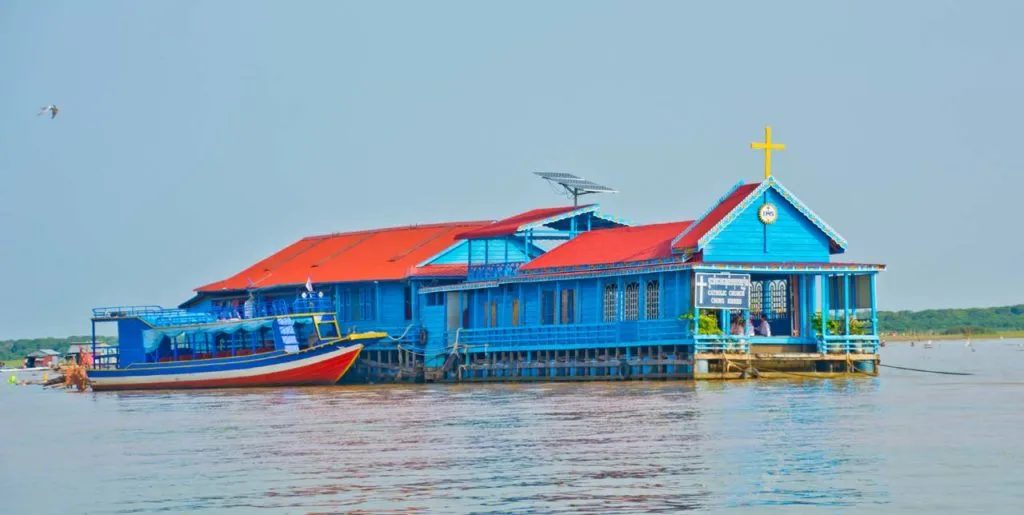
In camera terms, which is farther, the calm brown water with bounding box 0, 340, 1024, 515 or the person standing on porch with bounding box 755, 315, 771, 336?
the person standing on porch with bounding box 755, 315, 771, 336

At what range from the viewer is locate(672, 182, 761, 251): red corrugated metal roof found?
5059 centimetres

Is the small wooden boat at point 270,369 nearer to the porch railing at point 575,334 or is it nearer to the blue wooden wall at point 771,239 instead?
the porch railing at point 575,334

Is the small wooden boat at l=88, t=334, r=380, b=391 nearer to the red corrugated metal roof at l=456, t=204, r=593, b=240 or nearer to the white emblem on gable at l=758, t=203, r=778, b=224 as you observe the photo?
the red corrugated metal roof at l=456, t=204, r=593, b=240

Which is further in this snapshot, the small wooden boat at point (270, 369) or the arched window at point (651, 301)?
the small wooden boat at point (270, 369)

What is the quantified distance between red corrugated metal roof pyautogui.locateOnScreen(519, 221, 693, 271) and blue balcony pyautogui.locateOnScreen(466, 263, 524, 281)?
6.40 ft

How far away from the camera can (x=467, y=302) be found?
61938 mm

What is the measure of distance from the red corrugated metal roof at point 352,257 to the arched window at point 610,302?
11.6 m

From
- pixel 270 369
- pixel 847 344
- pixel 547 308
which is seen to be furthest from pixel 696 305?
pixel 270 369

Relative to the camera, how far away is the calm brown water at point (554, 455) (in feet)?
69.2

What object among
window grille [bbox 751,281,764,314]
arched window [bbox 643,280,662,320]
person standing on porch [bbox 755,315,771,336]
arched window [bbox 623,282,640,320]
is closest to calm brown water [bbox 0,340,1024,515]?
person standing on porch [bbox 755,315,771,336]

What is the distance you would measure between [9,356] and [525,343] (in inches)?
6077

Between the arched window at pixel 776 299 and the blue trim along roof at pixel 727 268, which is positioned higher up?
the blue trim along roof at pixel 727 268

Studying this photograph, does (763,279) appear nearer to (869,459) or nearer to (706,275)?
(706,275)

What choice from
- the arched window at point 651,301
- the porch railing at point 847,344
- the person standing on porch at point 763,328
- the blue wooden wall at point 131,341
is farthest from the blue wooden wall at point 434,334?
the porch railing at point 847,344
